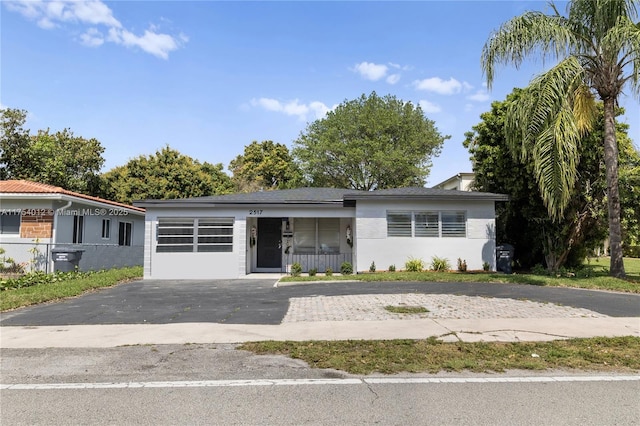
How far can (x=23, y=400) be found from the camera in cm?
434

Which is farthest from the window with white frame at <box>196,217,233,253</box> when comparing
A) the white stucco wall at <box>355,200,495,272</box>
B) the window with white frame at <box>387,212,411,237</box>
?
the window with white frame at <box>387,212,411,237</box>

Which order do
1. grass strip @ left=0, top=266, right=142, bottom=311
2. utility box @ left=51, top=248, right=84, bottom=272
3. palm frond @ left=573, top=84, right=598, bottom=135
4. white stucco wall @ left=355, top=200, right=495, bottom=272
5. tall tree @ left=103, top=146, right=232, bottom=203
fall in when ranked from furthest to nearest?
tall tree @ left=103, top=146, right=232, bottom=203
white stucco wall @ left=355, top=200, right=495, bottom=272
utility box @ left=51, top=248, right=84, bottom=272
palm frond @ left=573, top=84, right=598, bottom=135
grass strip @ left=0, top=266, right=142, bottom=311

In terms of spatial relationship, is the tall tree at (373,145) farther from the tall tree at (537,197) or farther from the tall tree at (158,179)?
the tall tree at (537,197)

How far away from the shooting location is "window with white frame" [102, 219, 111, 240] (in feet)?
67.1

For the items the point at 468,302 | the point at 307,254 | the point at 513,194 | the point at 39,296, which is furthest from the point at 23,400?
the point at 513,194

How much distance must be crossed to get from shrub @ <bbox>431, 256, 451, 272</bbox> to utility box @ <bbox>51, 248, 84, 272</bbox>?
528 inches

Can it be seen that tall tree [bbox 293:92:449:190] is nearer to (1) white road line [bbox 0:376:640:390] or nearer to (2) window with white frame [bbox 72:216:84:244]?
(2) window with white frame [bbox 72:216:84:244]

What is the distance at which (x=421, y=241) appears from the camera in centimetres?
1661

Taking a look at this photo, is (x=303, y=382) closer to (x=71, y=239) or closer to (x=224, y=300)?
(x=224, y=300)

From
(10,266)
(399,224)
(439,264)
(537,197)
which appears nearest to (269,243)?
(399,224)

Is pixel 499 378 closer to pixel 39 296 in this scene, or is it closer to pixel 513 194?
pixel 39 296

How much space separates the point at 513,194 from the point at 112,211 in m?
18.0

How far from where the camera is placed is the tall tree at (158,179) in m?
33.3

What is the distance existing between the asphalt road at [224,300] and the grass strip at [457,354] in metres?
2.24
